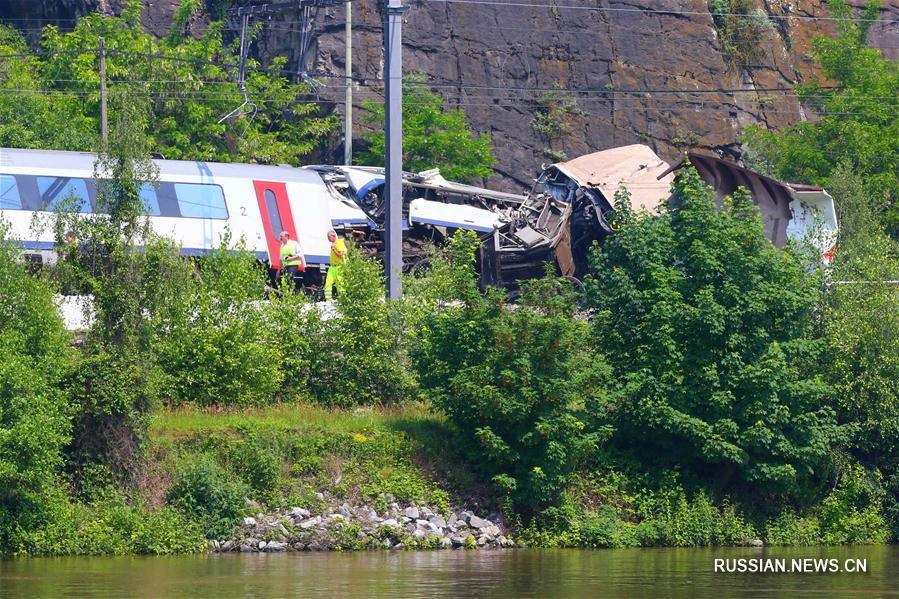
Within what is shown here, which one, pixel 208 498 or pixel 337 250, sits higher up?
pixel 337 250

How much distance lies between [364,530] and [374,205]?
14.2 meters

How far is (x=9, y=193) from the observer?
3003 cm

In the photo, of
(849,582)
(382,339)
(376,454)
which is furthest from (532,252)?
(849,582)

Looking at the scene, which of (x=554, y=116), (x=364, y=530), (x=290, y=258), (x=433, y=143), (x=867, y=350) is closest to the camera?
(x=364, y=530)

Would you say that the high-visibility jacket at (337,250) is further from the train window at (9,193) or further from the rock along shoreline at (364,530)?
the rock along shoreline at (364,530)

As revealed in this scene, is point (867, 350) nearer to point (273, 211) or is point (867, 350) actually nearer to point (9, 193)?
point (273, 211)

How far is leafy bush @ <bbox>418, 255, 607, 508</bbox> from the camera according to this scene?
23.2 metres

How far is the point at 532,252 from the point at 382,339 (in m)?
8.18

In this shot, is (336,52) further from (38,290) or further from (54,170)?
(38,290)

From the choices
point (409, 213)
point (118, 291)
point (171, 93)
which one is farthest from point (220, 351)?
point (171, 93)

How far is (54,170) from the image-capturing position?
30578 mm

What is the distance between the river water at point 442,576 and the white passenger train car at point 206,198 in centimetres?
1170

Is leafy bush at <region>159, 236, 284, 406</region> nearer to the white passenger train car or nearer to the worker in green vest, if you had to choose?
the worker in green vest

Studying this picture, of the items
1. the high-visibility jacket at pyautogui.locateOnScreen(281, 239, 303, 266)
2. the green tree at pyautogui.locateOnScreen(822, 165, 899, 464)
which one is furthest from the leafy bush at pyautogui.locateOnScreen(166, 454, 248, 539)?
the green tree at pyautogui.locateOnScreen(822, 165, 899, 464)
